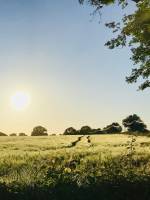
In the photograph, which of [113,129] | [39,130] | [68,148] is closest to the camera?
[68,148]

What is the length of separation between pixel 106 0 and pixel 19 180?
36.8 feet

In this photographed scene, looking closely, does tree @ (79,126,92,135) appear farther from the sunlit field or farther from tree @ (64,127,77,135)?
the sunlit field

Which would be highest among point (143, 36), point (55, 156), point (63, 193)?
point (143, 36)

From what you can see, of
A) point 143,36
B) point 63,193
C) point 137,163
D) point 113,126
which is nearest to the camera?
point 63,193

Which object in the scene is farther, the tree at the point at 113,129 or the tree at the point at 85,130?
the tree at the point at 113,129

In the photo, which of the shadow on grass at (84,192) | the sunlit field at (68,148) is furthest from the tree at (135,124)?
the shadow on grass at (84,192)

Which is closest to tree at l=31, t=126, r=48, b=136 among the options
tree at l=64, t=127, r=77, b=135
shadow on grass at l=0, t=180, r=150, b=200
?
tree at l=64, t=127, r=77, b=135

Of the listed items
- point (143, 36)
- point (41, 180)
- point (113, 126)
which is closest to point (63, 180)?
point (41, 180)

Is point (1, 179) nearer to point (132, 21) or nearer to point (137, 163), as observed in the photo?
point (137, 163)

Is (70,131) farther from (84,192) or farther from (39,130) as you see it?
(84,192)

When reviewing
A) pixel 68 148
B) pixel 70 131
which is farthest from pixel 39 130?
pixel 68 148

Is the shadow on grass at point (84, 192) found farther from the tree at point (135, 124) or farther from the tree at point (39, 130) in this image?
the tree at point (39, 130)

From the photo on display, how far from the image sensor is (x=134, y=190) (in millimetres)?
16516

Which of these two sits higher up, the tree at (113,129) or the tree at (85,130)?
the tree at (113,129)
